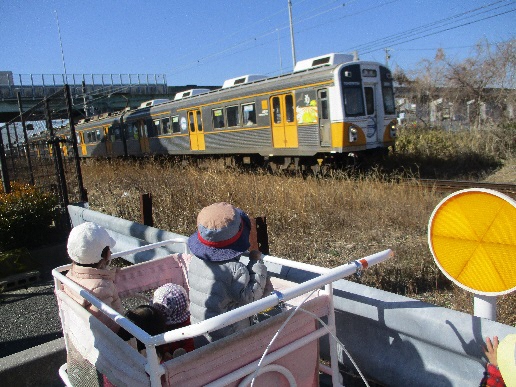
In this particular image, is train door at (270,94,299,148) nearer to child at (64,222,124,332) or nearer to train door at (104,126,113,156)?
child at (64,222,124,332)

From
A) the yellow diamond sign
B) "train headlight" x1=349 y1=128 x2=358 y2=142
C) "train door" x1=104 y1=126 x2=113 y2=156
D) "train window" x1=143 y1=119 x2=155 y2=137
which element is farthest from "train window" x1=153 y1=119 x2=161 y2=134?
the yellow diamond sign

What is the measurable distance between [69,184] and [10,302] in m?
7.18

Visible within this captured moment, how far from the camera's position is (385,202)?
7.38 m

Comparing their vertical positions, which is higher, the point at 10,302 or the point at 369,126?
the point at 369,126

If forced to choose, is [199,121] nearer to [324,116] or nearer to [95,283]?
[324,116]

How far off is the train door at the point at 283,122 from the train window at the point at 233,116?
1.81 metres

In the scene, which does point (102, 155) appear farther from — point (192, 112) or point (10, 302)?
point (10, 302)

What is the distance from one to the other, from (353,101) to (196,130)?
276 inches

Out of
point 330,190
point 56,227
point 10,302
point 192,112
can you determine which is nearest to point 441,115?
point 192,112

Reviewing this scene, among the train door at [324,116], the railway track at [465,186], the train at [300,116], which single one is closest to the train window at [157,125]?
the train at [300,116]

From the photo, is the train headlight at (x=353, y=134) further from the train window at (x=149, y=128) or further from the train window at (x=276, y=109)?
the train window at (x=149, y=128)

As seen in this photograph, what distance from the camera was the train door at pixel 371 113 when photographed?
1283cm

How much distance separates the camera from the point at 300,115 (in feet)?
42.2

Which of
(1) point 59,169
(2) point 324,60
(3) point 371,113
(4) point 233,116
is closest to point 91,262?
(1) point 59,169
